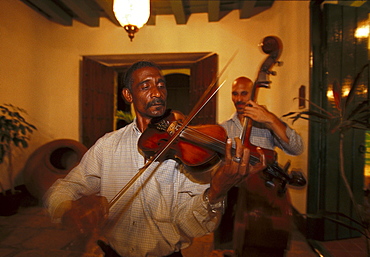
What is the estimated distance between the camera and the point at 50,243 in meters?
0.77

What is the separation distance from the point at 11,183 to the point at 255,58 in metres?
2.91

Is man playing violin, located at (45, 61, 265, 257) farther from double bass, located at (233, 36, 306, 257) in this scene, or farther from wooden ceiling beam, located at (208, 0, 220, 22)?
wooden ceiling beam, located at (208, 0, 220, 22)

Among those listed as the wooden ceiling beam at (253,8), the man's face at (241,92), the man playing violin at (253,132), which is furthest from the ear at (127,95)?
the wooden ceiling beam at (253,8)

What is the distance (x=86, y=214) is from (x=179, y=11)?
2519 millimetres

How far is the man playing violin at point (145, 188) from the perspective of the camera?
68cm

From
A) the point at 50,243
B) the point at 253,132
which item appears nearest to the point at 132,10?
the point at 50,243

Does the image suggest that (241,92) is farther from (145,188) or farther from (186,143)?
(145,188)

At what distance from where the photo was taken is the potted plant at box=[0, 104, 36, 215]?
0.58 metres

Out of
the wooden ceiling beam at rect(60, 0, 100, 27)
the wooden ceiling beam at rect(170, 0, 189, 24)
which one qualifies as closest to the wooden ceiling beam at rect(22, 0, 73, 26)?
the wooden ceiling beam at rect(60, 0, 100, 27)

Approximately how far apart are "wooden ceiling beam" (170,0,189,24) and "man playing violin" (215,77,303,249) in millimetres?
1373

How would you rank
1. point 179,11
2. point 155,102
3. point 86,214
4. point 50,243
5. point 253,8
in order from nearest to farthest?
1. point 86,214
2. point 155,102
3. point 50,243
4. point 179,11
5. point 253,8

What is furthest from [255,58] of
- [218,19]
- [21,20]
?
[21,20]

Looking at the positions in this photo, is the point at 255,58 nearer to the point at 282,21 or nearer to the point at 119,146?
the point at 282,21

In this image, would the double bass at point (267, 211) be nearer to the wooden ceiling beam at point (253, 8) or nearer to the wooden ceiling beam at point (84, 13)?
the wooden ceiling beam at point (84, 13)
